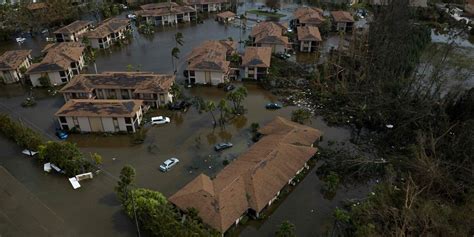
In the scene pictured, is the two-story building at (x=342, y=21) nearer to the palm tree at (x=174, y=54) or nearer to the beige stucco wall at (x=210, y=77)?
the beige stucco wall at (x=210, y=77)

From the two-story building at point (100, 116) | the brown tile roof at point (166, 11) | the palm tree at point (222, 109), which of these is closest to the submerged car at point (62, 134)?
the two-story building at point (100, 116)

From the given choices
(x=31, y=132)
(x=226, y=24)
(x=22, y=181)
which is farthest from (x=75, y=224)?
(x=226, y=24)

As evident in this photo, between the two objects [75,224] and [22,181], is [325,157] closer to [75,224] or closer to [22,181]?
[75,224]

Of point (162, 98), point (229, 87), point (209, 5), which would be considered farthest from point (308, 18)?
point (162, 98)

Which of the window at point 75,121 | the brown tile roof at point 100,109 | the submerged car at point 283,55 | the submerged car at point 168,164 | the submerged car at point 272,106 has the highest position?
the brown tile roof at point 100,109

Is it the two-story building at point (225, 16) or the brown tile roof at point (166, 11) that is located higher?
the brown tile roof at point (166, 11)

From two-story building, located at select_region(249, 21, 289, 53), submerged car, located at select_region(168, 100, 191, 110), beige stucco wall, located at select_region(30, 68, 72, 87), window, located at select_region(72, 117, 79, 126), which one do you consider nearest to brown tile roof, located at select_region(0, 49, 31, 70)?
beige stucco wall, located at select_region(30, 68, 72, 87)

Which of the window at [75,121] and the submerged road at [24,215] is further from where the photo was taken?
the window at [75,121]

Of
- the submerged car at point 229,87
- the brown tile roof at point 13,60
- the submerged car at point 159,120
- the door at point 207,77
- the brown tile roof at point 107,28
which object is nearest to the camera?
the submerged car at point 159,120
